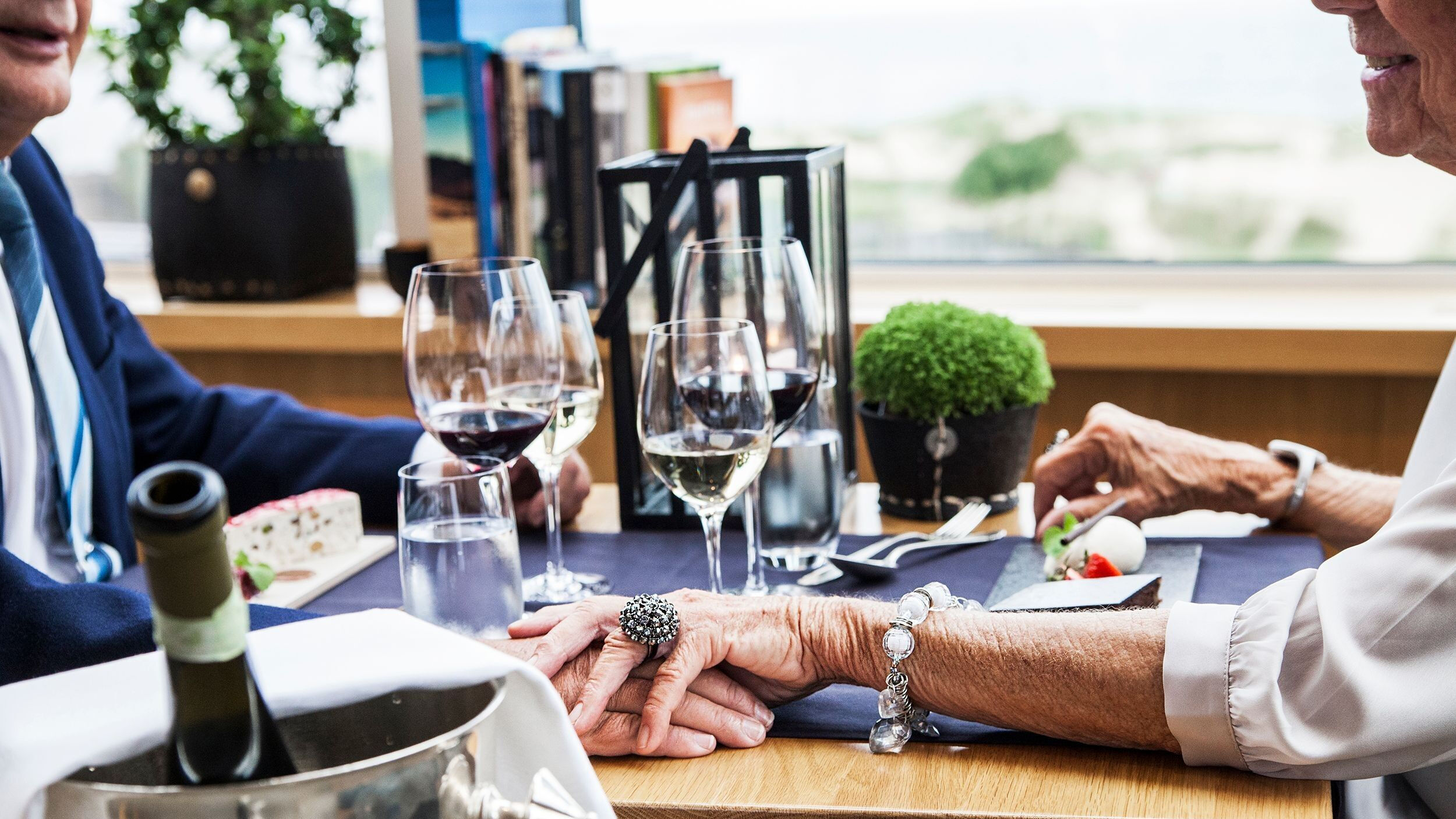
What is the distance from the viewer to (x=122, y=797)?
469 millimetres

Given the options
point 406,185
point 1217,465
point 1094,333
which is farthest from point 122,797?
point 406,185

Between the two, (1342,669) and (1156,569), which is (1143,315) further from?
(1342,669)

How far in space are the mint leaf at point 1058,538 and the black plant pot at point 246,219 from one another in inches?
71.8

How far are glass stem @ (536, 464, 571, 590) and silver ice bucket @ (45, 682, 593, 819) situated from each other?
65 centimetres

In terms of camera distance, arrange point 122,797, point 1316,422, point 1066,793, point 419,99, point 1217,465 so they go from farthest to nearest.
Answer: point 419,99 → point 1316,422 → point 1217,465 → point 1066,793 → point 122,797

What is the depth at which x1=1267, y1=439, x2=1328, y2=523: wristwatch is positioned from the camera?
1370mm

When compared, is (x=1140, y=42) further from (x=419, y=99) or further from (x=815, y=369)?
(x=815, y=369)

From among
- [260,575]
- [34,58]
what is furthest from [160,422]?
[260,575]

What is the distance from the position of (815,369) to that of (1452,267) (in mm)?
1761

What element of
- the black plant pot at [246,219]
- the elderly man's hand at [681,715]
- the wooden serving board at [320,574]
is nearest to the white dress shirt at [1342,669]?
the elderly man's hand at [681,715]

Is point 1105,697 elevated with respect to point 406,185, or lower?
lower

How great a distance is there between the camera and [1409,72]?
1.10 m

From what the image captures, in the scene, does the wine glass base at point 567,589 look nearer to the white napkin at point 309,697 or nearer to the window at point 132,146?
the white napkin at point 309,697

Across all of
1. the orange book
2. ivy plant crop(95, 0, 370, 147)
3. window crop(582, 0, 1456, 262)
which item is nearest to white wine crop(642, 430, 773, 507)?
the orange book
